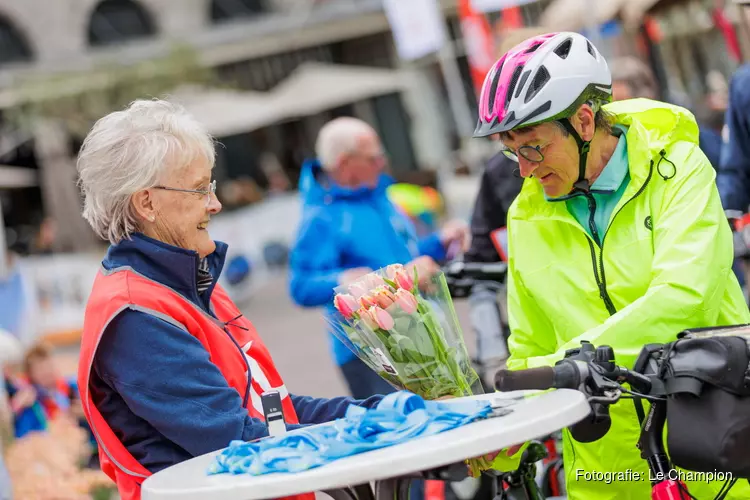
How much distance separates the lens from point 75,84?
1118 inches

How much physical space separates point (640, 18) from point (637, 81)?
6.79 meters

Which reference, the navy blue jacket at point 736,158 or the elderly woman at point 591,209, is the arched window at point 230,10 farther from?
the elderly woman at point 591,209

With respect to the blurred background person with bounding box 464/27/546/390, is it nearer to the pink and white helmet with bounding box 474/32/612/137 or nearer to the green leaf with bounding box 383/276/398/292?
the pink and white helmet with bounding box 474/32/612/137

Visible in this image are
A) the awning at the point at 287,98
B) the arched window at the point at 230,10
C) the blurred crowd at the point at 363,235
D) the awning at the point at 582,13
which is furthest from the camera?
the arched window at the point at 230,10

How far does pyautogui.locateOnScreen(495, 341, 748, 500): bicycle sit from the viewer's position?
2.60m

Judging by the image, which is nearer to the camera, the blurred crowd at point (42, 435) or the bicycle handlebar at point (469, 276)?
the bicycle handlebar at point (469, 276)

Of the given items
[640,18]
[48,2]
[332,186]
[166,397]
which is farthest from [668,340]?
[48,2]

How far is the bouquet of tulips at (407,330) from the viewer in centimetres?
295

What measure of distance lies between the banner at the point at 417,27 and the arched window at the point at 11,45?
21417mm

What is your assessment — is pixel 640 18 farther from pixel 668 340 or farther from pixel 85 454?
pixel 668 340

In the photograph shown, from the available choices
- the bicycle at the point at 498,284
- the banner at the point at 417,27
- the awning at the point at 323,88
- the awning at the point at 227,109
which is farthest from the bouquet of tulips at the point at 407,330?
the awning at the point at 323,88

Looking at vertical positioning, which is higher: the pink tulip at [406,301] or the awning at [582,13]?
the awning at [582,13]

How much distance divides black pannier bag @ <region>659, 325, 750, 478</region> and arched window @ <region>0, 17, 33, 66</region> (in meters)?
34.6

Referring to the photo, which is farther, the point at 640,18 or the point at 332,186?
the point at 640,18
